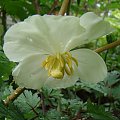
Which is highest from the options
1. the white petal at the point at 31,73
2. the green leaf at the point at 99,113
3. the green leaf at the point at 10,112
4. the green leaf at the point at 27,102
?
the white petal at the point at 31,73

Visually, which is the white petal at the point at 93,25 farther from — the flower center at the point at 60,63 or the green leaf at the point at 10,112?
the green leaf at the point at 10,112

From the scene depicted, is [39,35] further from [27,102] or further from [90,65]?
[27,102]

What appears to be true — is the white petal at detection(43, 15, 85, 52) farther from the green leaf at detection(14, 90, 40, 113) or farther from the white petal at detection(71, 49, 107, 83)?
the green leaf at detection(14, 90, 40, 113)

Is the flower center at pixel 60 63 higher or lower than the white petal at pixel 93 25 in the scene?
lower

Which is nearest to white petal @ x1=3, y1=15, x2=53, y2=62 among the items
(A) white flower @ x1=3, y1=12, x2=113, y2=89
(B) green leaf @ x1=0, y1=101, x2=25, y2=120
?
(A) white flower @ x1=3, y1=12, x2=113, y2=89

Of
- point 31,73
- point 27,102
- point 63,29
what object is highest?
point 63,29

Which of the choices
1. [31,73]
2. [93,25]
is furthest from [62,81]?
[93,25]

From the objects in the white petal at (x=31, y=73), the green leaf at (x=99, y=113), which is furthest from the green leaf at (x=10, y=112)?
the green leaf at (x=99, y=113)
